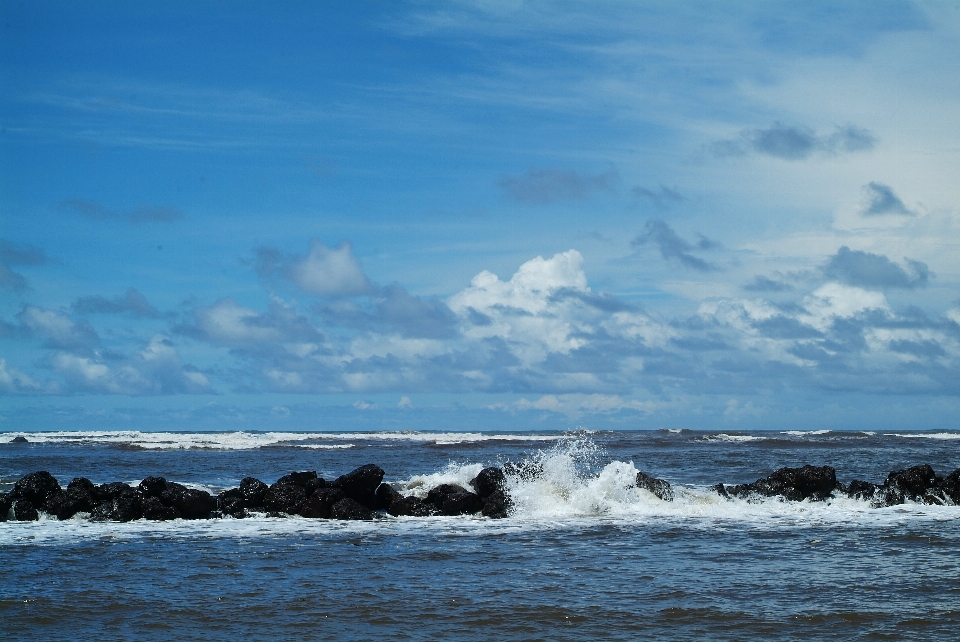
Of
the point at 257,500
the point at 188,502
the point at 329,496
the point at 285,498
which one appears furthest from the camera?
the point at 257,500

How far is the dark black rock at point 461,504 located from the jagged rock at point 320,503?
2.59 metres

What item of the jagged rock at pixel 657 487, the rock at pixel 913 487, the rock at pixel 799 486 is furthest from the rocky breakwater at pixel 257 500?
the rock at pixel 913 487

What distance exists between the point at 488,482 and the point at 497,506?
111 cm

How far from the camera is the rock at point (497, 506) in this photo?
65.1 feet

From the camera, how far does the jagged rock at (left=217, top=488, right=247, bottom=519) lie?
19656 millimetres

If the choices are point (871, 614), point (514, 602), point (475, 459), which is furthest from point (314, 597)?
point (475, 459)

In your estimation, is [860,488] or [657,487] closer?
[657,487]

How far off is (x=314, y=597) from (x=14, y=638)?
3689 millimetres

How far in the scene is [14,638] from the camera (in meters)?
9.80

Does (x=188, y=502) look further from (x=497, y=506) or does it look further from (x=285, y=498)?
(x=497, y=506)

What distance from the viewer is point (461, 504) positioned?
20234mm

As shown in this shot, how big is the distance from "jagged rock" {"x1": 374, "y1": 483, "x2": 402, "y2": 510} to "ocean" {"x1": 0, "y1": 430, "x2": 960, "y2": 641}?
153 centimetres

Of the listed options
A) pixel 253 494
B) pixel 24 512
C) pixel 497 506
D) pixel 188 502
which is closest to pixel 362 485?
pixel 253 494

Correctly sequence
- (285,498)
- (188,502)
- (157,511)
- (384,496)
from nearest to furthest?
(157,511) → (188,502) → (285,498) → (384,496)
